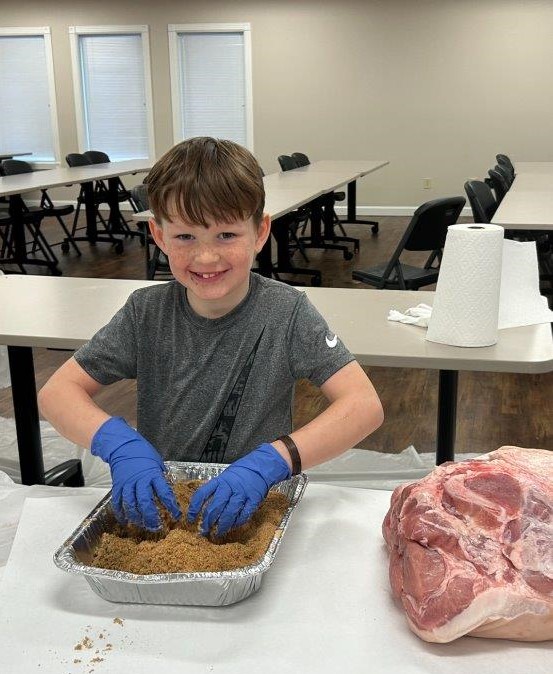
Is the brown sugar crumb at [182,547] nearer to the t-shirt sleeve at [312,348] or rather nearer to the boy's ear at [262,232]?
the t-shirt sleeve at [312,348]

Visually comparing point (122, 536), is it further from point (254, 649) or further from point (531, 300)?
point (531, 300)

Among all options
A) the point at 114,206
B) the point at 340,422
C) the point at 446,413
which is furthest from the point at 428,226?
the point at 114,206

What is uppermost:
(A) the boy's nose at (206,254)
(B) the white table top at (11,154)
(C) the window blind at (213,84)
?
(C) the window blind at (213,84)

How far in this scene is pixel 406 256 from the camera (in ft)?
20.6

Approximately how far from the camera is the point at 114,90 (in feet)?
29.0

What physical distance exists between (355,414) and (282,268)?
4296 mm

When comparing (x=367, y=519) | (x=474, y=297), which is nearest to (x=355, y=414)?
(x=367, y=519)

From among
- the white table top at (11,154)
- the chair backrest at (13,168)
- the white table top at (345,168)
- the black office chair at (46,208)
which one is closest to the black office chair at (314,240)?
the white table top at (345,168)

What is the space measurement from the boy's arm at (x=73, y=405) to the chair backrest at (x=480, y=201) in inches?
129

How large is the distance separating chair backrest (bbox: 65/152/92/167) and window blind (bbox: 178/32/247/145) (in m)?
1.88

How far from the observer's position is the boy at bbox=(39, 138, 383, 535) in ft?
3.22

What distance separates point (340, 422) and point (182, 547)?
32 cm

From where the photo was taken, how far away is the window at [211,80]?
8445mm

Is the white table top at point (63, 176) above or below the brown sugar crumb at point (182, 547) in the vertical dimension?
above
